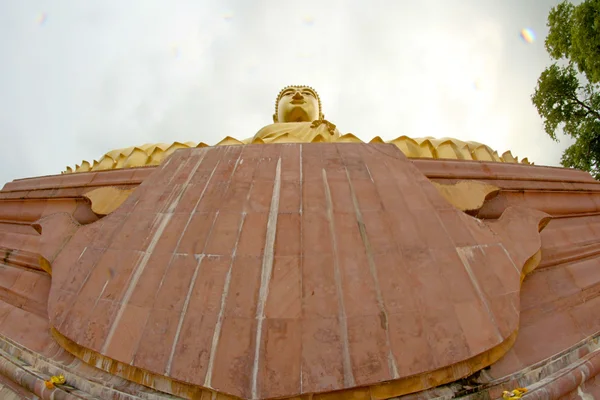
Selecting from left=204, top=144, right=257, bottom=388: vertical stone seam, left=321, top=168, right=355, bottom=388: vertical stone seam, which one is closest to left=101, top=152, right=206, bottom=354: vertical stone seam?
left=204, top=144, right=257, bottom=388: vertical stone seam

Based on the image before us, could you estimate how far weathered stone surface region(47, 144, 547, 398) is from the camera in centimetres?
193

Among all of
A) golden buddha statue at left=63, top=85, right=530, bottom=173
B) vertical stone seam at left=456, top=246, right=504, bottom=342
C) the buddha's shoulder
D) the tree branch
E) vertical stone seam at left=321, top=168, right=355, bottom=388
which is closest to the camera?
vertical stone seam at left=321, top=168, right=355, bottom=388

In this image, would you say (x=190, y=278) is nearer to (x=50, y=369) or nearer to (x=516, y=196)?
(x=50, y=369)

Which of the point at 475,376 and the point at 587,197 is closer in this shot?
the point at 475,376

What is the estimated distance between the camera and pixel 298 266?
7.55 feet

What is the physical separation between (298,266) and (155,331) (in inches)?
40.4

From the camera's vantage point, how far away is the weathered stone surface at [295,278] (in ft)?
6.33

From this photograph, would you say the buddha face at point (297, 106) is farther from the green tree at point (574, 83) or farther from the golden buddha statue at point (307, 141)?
the green tree at point (574, 83)

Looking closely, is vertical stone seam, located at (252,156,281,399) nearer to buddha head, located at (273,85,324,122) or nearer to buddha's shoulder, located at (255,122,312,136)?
buddha's shoulder, located at (255,122,312,136)

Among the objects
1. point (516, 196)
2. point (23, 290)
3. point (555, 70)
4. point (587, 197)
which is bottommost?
point (23, 290)

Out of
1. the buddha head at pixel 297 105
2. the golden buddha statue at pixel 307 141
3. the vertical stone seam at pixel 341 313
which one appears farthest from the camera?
the buddha head at pixel 297 105

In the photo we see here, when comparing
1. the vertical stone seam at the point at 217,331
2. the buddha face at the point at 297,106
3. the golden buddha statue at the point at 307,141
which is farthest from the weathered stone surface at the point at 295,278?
the buddha face at the point at 297,106

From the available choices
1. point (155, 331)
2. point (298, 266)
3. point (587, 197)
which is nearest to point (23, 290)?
point (155, 331)

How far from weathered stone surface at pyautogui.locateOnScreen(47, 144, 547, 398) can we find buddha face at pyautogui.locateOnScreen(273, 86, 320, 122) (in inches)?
223
